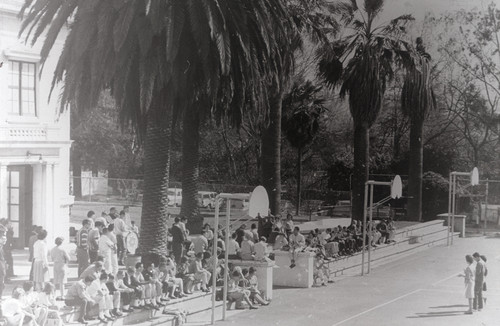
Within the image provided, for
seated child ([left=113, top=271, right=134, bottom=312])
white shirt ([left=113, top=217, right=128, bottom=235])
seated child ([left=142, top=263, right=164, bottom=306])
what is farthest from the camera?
white shirt ([left=113, top=217, right=128, bottom=235])

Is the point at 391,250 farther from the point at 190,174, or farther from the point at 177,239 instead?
the point at 177,239

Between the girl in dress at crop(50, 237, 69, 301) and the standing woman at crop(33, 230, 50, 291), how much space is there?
32 centimetres

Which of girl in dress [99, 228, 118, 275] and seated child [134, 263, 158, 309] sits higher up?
girl in dress [99, 228, 118, 275]

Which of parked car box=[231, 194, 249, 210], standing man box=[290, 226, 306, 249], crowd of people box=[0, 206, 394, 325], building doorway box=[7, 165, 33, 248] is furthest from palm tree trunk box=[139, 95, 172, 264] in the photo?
parked car box=[231, 194, 249, 210]

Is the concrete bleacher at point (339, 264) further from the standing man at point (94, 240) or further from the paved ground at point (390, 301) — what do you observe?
the standing man at point (94, 240)

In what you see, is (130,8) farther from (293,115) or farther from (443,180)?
(443,180)

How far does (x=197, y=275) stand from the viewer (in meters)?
15.7

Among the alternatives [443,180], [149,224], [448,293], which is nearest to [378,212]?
[443,180]

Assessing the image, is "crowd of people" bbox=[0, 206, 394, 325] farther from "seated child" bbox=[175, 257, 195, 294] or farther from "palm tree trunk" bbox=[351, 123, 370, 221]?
"palm tree trunk" bbox=[351, 123, 370, 221]

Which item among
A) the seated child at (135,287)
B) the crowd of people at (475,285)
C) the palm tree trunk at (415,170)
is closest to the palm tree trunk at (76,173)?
the seated child at (135,287)

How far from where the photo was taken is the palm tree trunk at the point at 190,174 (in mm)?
17844

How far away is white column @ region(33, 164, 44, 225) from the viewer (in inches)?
471

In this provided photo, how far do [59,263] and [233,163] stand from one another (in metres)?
9.71

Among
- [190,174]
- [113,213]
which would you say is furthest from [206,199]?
[113,213]
